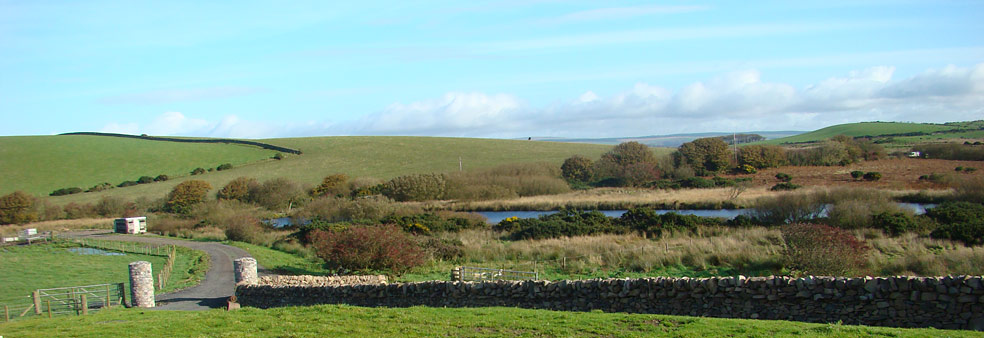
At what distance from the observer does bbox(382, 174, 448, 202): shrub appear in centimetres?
6450

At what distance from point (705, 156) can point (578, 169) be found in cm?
1532

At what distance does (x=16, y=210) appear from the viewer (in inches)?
2393

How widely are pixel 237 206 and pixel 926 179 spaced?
62065 mm

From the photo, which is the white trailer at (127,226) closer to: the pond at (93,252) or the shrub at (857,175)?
the pond at (93,252)

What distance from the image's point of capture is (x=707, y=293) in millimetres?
12242

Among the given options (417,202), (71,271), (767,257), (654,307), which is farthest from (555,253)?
(417,202)

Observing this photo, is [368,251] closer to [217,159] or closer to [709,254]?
[709,254]

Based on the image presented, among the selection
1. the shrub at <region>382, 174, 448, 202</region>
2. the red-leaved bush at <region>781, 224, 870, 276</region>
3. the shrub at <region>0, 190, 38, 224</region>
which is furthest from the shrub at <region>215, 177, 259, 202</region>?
the red-leaved bush at <region>781, 224, 870, 276</region>

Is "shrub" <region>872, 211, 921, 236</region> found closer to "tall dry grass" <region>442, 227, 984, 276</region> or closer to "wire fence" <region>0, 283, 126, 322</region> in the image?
"tall dry grass" <region>442, 227, 984, 276</region>

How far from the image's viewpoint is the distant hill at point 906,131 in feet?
349

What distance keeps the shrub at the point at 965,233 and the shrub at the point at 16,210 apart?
241ft

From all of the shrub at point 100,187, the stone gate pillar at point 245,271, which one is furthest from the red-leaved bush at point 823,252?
the shrub at point 100,187

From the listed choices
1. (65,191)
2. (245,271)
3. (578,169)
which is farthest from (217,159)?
(245,271)

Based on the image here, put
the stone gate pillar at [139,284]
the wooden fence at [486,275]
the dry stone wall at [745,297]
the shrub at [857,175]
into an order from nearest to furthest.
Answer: the dry stone wall at [745,297], the stone gate pillar at [139,284], the wooden fence at [486,275], the shrub at [857,175]
